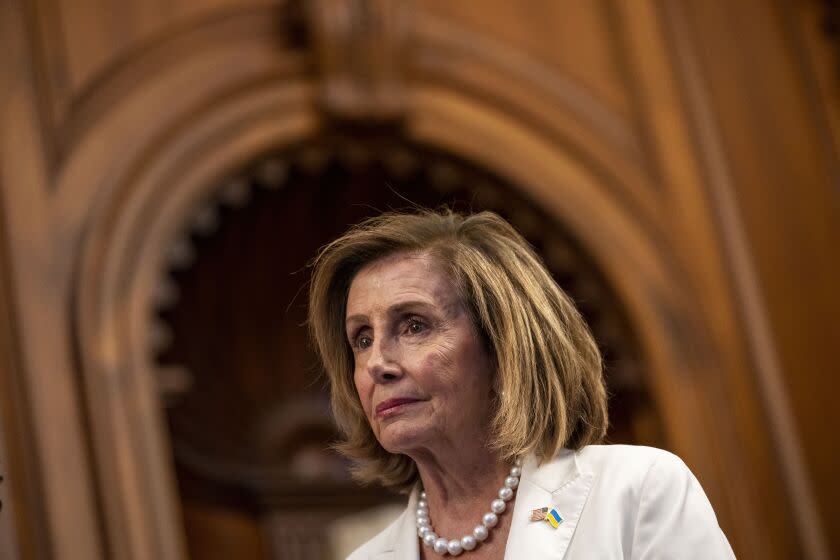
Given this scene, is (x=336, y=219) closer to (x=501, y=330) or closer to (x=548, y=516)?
(x=501, y=330)

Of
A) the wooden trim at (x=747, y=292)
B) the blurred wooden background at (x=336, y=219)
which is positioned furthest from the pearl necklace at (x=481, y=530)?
the wooden trim at (x=747, y=292)

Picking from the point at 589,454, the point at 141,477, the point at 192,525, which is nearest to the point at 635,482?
the point at 589,454

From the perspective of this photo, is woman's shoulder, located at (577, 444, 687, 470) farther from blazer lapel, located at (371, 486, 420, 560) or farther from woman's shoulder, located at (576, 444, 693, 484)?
blazer lapel, located at (371, 486, 420, 560)

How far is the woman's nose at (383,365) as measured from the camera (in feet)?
7.43

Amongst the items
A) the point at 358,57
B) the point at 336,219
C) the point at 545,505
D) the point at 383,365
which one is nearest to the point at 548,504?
the point at 545,505

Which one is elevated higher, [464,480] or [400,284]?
[400,284]

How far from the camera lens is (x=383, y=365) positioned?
2264 mm

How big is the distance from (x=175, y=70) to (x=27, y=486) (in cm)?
150

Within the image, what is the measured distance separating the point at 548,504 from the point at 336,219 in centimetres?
329

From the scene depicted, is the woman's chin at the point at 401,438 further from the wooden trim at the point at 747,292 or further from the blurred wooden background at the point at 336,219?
the wooden trim at the point at 747,292

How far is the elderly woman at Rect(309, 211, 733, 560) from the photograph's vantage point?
220cm

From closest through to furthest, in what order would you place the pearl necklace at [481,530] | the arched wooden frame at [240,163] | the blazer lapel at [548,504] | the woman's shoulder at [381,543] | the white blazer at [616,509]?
1. the white blazer at [616,509]
2. the blazer lapel at [548,504]
3. the pearl necklace at [481,530]
4. the woman's shoulder at [381,543]
5. the arched wooden frame at [240,163]

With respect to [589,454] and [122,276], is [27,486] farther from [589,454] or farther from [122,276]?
[589,454]

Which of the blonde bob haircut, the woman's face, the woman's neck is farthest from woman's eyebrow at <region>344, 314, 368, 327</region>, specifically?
the woman's neck
